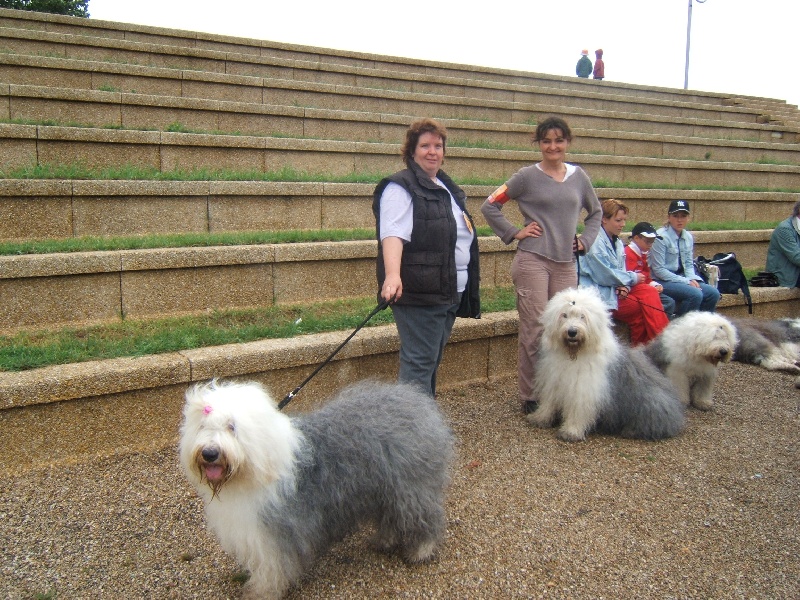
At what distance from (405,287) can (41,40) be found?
7459 mm

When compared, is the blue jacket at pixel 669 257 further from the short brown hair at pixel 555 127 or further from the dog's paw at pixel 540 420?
the dog's paw at pixel 540 420

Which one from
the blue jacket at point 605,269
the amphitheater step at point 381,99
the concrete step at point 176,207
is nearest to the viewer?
the concrete step at point 176,207

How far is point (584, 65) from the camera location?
17.3 metres

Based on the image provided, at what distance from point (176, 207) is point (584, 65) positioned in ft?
46.8

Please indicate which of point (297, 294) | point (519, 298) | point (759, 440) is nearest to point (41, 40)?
point (297, 294)

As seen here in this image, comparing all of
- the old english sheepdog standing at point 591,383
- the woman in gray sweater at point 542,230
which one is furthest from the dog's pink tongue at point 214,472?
the woman in gray sweater at point 542,230

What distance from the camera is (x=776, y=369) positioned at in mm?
6652

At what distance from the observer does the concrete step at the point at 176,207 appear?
212 inches

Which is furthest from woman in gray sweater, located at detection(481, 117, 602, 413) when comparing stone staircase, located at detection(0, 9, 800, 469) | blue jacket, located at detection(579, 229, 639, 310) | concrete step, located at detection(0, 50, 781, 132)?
concrete step, located at detection(0, 50, 781, 132)

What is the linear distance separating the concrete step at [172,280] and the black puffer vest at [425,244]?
1.96m

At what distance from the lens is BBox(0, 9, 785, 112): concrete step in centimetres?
941

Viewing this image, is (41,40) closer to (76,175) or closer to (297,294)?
(76,175)

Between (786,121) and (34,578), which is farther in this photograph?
(786,121)

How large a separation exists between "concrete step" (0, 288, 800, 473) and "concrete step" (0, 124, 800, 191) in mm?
3099
